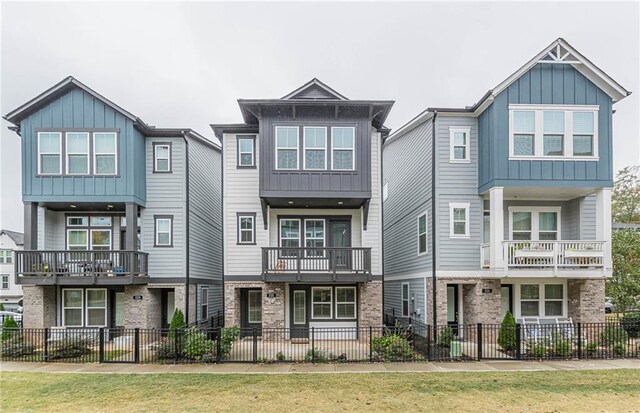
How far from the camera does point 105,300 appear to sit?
17672 mm

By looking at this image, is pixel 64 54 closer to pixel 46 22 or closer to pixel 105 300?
pixel 46 22

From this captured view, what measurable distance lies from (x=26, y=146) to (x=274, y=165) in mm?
10460

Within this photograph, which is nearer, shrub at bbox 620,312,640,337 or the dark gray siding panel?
shrub at bbox 620,312,640,337

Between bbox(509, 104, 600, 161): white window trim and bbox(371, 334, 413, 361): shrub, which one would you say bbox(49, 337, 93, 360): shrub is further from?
bbox(509, 104, 600, 161): white window trim

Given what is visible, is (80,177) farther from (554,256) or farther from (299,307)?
(554,256)

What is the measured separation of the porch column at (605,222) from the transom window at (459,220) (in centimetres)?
494

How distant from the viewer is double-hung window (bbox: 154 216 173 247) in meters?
17.7

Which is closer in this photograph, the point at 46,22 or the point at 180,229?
the point at 46,22

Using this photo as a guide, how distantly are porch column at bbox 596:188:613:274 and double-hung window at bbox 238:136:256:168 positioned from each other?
13989 mm

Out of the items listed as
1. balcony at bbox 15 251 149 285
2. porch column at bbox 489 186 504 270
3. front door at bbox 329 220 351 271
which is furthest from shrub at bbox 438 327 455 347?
balcony at bbox 15 251 149 285

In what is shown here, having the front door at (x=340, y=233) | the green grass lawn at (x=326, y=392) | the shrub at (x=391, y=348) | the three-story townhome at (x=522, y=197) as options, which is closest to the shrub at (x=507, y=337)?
the three-story townhome at (x=522, y=197)

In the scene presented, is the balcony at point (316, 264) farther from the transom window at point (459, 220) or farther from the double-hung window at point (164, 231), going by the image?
the double-hung window at point (164, 231)

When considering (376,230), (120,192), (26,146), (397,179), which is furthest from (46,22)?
(397,179)

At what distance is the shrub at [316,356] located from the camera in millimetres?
12243
